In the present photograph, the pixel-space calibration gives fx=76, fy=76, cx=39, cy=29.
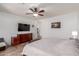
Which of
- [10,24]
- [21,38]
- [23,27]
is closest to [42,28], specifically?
[23,27]

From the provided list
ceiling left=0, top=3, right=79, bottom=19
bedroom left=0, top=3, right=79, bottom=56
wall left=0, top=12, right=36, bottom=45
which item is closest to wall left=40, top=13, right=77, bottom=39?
bedroom left=0, top=3, right=79, bottom=56

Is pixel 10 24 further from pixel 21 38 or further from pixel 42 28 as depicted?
pixel 42 28

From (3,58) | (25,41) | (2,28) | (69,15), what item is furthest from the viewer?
(25,41)

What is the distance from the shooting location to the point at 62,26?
5.19 feet

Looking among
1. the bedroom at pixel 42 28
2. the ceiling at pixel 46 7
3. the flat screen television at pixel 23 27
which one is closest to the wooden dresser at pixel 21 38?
the bedroom at pixel 42 28

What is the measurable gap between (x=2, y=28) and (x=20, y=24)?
36 cm

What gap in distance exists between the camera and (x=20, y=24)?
162cm

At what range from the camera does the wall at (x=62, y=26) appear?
1.55 metres

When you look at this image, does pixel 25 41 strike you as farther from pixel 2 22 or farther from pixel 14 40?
pixel 2 22

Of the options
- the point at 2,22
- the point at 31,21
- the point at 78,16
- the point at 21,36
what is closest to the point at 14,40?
the point at 21,36

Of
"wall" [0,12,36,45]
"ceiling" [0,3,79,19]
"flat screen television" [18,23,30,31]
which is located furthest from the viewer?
"flat screen television" [18,23,30,31]

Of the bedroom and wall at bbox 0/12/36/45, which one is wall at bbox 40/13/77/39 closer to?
the bedroom

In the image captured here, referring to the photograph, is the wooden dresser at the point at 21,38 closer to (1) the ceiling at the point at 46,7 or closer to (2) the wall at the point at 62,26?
(2) the wall at the point at 62,26

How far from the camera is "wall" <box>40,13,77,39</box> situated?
1.55 m
